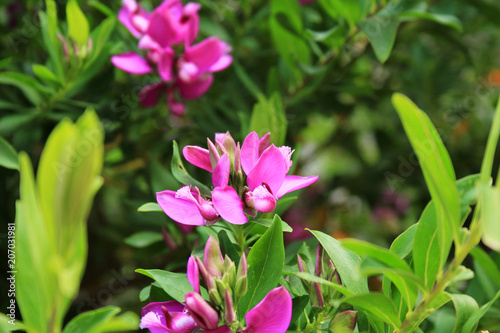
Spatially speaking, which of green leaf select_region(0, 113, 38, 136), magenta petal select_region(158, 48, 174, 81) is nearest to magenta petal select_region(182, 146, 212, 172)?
magenta petal select_region(158, 48, 174, 81)

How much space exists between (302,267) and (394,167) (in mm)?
1020

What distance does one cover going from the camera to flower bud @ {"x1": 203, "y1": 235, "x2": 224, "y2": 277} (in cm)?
48

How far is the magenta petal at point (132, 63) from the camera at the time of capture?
846mm

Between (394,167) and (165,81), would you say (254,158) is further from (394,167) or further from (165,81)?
(394,167)

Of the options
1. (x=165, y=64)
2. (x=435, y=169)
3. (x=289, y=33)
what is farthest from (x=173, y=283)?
(x=289, y=33)

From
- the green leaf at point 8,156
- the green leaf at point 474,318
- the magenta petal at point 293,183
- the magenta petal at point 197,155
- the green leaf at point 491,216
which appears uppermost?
the green leaf at point 491,216

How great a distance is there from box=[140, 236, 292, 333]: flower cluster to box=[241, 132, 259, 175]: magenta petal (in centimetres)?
12

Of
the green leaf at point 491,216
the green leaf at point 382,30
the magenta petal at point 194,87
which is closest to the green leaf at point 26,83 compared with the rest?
the magenta petal at point 194,87

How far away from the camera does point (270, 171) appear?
1.80 feet

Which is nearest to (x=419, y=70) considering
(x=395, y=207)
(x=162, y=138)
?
(x=395, y=207)

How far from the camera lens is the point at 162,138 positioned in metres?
1.12

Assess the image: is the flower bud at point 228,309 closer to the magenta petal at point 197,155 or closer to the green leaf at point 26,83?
the magenta petal at point 197,155

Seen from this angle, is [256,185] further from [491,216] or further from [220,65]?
[220,65]

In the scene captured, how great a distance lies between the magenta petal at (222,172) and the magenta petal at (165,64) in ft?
1.24
